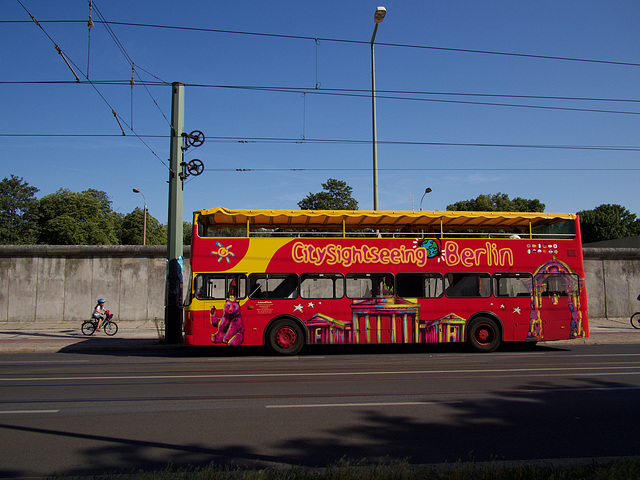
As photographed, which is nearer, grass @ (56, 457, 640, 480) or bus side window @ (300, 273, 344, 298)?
grass @ (56, 457, 640, 480)

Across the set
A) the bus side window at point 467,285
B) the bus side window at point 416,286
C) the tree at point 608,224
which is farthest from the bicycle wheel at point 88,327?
the tree at point 608,224

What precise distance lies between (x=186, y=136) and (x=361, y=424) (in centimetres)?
1225

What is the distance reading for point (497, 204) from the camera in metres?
76.8

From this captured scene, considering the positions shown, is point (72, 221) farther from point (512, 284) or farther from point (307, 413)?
point (307, 413)

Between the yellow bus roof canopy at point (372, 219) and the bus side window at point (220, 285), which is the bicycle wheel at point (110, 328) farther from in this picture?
the yellow bus roof canopy at point (372, 219)

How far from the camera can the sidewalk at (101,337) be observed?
14359 millimetres

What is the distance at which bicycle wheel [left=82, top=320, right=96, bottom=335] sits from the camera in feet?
57.1

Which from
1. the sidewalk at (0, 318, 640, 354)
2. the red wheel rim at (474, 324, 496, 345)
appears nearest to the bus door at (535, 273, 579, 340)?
the red wheel rim at (474, 324, 496, 345)

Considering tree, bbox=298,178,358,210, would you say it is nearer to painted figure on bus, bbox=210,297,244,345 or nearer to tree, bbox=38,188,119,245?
tree, bbox=38,188,119,245

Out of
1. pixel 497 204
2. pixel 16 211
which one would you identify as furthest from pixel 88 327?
pixel 497 204

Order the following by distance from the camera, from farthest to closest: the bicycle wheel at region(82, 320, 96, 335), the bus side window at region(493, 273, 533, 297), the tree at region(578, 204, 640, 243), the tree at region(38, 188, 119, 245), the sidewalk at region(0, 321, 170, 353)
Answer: the tree at region(578, 204, 640, 243)
the tree at region(38, 188, 119, 245)
the bicycle wheel at region(82, 320, 96, 335)
the sidewalk at region(0, 321, 170, 353)
the bus side window at region(493, 273, 533, 297)

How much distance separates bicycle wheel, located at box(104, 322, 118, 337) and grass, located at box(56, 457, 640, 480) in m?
14.9

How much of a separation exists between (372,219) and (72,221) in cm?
5309

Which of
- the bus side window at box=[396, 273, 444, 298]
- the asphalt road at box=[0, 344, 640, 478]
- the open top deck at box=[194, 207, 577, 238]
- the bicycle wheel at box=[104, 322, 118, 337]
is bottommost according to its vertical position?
the asphalt road at box=[0, 344, 640, 478]
